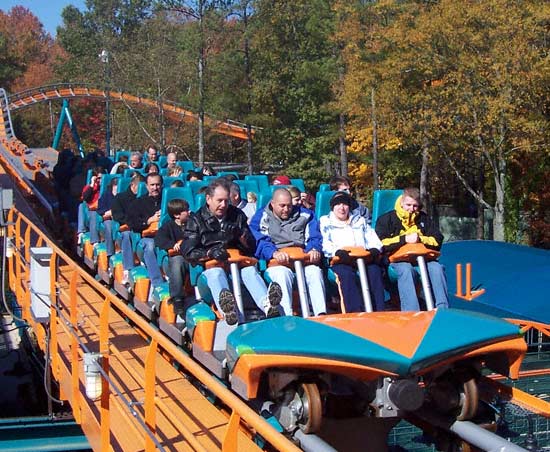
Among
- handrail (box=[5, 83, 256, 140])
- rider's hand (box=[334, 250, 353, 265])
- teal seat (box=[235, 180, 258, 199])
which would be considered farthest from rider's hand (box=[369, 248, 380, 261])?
handrail (box=[5, 83, 256, 140])

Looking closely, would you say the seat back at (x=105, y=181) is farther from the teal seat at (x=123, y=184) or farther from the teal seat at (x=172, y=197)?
the teal seat at (x=172, y=197)

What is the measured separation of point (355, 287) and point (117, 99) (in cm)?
2811

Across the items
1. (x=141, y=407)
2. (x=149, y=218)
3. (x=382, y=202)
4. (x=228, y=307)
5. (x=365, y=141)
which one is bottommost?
(x=141, y=407)

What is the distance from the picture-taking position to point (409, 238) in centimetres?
679

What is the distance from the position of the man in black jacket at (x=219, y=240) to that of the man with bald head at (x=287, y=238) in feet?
0.45

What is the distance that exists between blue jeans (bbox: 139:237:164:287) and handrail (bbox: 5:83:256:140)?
864 inches

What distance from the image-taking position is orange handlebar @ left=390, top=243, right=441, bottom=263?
6.64 metres

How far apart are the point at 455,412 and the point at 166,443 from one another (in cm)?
166

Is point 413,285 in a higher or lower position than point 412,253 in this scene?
lower

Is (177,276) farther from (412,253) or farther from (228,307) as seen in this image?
(412,253)

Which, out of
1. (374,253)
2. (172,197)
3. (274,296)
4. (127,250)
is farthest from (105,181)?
(274,296)

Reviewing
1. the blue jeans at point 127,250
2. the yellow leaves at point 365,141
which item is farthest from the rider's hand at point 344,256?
the yellow leaves at point 365,141

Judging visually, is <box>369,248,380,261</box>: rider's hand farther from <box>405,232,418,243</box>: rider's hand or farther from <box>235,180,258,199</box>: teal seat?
<box>235,180,258,199</box>: teal seat

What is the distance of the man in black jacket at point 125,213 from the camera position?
8.84 metres
